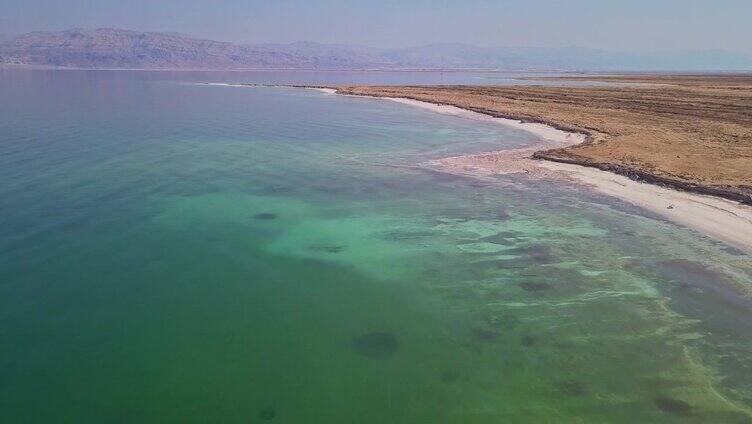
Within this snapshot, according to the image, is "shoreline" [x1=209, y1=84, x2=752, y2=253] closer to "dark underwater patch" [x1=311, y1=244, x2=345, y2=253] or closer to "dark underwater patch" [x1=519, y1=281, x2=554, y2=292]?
"dark underwater patch" [x1=519, y1=281, x2=554, y2=292]

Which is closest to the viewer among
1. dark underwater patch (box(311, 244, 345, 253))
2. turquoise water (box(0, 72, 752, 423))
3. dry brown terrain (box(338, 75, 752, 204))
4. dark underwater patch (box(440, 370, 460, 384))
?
turquoise water (box(0, 72, 752, 423))

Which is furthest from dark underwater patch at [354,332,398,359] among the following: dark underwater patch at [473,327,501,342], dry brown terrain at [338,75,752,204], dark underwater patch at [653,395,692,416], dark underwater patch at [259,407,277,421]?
dry brown terrain at [338,75,752,204]

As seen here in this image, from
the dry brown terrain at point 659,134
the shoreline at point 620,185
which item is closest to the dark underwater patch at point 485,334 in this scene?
the shoreline at point 620,185

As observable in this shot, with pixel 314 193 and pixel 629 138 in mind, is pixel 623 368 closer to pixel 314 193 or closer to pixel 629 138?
pixel 314 193

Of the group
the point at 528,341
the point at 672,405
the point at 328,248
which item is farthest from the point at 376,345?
the point at 328,248

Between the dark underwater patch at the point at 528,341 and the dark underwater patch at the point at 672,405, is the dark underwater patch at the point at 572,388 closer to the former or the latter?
the dark underwater patch at the point at 672,405

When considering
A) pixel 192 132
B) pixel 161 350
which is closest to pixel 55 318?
pixel 161 350
